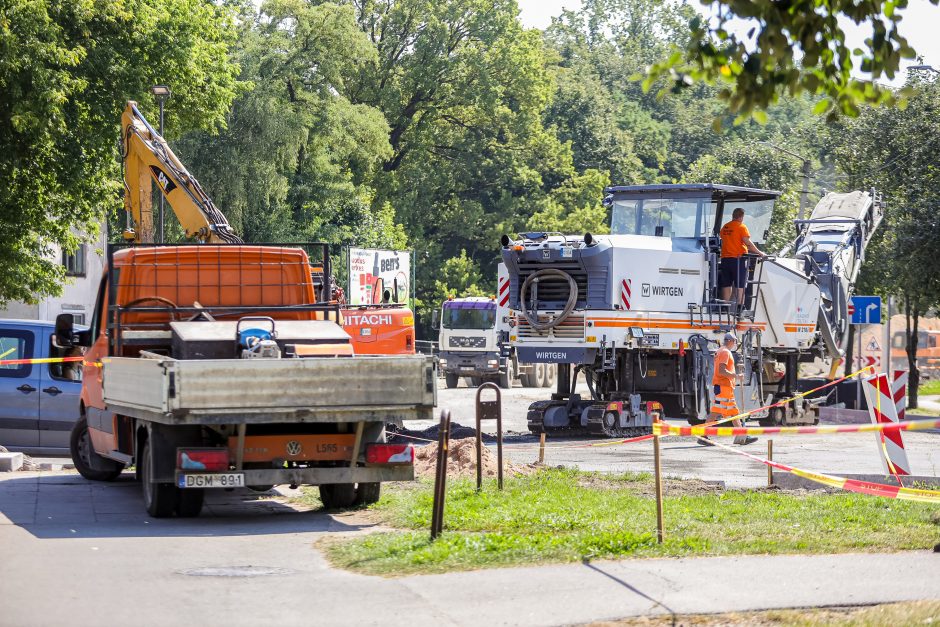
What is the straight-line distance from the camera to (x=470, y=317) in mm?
46094

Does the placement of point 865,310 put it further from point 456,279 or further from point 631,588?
point 456,279

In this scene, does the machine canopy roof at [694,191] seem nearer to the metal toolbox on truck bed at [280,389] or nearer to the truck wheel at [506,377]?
the metal toolbox on truck bed at [280,389]

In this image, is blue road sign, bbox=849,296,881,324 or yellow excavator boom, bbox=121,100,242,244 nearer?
yellow excavator boom, bbox=121,100,242,244

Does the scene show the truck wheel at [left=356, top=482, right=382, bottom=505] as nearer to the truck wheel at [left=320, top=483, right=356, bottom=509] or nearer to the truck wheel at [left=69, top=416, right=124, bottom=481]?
the truck wheel at [left=320, top=483, right=356, bottom=509]

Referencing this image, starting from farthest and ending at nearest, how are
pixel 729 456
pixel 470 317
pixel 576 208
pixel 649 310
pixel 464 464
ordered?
pixel 576 208, pixel 470 317, pixel 649 310, pixel 729 456, pixel 464 464

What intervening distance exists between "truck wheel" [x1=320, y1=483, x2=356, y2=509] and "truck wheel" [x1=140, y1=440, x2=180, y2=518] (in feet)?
4.99

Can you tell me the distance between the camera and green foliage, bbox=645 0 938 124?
708 centimetres

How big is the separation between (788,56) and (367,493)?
296 inches

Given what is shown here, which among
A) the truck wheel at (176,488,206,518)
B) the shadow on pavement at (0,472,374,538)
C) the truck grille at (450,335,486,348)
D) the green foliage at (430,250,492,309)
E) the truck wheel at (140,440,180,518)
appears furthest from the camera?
the green foliage at (430,250,492,309)

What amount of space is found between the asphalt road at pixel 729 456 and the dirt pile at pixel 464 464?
3.06 ft

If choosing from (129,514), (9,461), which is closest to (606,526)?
(129,514)

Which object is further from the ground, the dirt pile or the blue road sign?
the blue road sign

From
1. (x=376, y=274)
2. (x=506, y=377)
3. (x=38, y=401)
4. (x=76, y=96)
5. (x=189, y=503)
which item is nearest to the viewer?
(x=189, y=503)

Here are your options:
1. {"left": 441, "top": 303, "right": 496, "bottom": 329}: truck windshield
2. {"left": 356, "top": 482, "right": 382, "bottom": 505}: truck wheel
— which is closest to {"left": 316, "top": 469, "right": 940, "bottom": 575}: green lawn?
{"left": 356, "top": 482, "right": 382, "bottom": 505}: truck wheel
